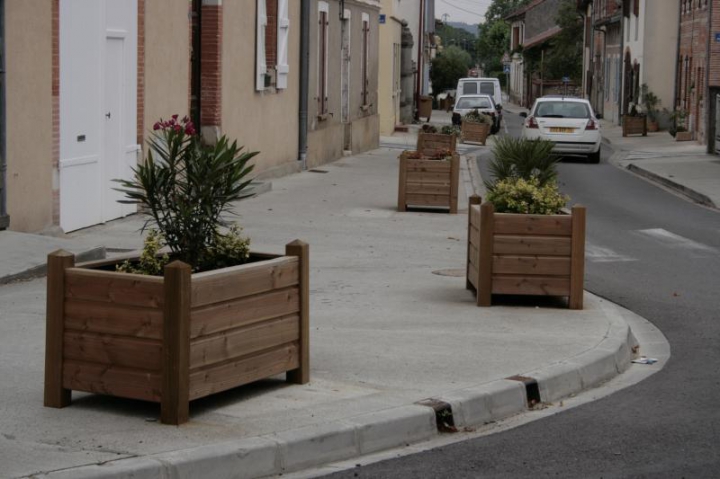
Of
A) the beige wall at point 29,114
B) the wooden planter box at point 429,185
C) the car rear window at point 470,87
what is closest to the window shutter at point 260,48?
Answer: the wooden planter box at point 429,185

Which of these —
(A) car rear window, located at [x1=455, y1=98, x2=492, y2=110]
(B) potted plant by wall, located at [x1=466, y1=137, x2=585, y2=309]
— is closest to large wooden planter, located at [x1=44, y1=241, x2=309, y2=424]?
(B) potted plant by wall, located at [x1=466, y1=137, x2=585, y2=309]

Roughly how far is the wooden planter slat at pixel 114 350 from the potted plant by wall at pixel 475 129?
3338 centimetres

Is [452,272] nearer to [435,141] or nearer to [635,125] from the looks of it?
[435,141]

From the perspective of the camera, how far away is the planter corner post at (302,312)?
6918mm

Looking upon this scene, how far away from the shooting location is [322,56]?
27375 mm

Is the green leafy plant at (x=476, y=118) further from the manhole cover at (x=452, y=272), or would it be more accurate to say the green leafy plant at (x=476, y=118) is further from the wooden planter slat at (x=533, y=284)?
the wooden planter slat at (x=533, y=284)

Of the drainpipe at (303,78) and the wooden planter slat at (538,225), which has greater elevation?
the drainpipe at (303,78)

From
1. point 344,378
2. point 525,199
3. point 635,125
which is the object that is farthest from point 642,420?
point 635,125

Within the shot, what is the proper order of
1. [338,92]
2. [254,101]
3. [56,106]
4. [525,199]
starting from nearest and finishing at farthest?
[525,199] < [56,106] < [254,101] < [338,92]

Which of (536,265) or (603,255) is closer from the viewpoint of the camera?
(536,265)

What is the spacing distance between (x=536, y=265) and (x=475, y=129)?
29874 mm

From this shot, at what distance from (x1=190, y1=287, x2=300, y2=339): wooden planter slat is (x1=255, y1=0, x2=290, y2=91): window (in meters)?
15.3

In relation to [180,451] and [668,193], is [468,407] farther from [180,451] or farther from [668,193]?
[668,193]

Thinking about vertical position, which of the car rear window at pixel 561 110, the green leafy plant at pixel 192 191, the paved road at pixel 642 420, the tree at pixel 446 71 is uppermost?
the tree at pixel 446 71
